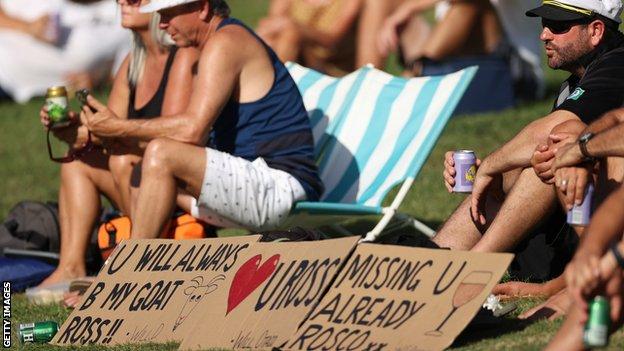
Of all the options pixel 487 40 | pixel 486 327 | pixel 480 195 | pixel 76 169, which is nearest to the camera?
Answer: pixel 486 327

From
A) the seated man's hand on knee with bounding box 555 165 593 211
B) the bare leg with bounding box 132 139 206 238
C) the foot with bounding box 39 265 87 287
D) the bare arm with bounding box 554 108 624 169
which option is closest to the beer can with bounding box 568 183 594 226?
the seated man's hand on knee with bounding box 555 165 593 211

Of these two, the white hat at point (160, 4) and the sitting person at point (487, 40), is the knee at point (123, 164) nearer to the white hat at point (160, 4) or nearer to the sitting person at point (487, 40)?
the white hat at point (160, 4)

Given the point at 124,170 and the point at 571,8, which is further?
the point at 124,170

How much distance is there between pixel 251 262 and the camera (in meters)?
5.36

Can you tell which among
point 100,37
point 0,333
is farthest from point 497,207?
point 100,37

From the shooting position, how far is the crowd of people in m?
4.87

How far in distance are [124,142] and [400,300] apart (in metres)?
2.72

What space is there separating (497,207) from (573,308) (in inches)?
67.5

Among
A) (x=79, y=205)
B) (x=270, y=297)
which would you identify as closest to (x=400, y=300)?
(x=270, y=297)

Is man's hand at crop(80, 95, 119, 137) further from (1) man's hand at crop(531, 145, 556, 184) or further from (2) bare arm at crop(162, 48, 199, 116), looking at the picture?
(1) man's hand at crop(531, 145, 556, 184)

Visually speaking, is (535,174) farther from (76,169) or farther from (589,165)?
(76,169)

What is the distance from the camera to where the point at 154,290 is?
18.4ft

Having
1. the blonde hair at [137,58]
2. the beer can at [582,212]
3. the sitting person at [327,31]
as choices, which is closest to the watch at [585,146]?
the beer can at [582,212]

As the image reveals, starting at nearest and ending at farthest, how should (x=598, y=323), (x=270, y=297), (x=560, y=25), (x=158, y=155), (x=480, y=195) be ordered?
(x=598, y=323)
(x=270, y=297)
(x=560, y=25)
(x=480, y=195)
(x=158, y=155)
